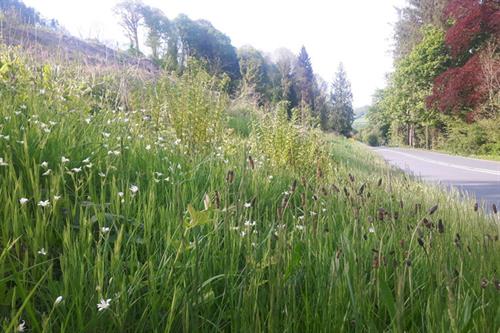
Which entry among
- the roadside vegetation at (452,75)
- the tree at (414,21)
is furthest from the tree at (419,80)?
the tree at (414,21)

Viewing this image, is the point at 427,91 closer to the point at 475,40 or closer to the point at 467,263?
the point at 475,40

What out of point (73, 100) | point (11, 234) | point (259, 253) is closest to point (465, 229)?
point (259, 253)

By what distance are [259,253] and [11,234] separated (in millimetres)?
988

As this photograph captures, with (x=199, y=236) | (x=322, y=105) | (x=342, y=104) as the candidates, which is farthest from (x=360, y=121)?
(x=199, y=236)

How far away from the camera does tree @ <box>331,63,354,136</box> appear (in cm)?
5881

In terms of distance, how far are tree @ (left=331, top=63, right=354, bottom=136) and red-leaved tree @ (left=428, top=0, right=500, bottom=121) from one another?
31319 mm

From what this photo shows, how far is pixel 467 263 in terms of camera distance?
5.82ft

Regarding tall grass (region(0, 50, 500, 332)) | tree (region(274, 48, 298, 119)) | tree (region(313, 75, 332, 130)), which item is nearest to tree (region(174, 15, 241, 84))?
tree (region(274, 48, 298, 119))

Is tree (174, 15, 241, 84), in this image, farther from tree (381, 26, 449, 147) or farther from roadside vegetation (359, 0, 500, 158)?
roadside vegetation (359, 0, 500, 158)

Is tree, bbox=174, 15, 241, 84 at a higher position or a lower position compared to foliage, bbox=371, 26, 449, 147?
higher

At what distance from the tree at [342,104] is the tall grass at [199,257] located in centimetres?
5530

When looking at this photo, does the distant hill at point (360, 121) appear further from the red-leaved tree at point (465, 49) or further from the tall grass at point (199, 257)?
the tall grass at point (199, 257)

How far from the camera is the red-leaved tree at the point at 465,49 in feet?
68.5

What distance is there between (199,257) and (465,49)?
29.9 m
